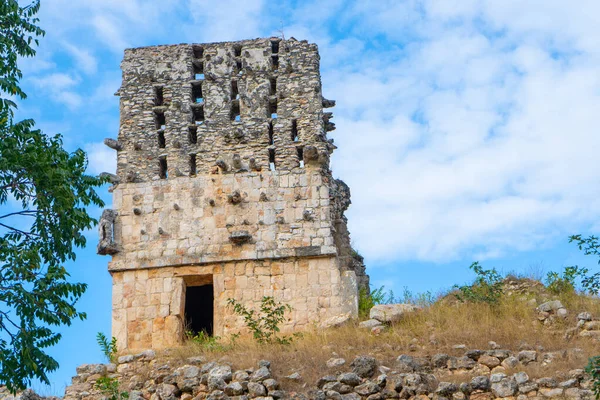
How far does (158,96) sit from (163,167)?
1716mm

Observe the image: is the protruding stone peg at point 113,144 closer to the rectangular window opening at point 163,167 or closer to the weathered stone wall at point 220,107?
the weathered stone wall at point 220,107

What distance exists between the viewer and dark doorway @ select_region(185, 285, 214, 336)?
884 inches

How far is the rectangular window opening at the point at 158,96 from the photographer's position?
2173cm

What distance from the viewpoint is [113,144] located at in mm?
21156

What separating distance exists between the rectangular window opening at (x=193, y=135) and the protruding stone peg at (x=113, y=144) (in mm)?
1470

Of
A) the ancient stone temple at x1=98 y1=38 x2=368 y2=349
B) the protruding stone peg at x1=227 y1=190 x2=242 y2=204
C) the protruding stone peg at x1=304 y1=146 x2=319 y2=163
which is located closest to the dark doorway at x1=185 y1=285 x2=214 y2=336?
the ancient stone temple at x1=98 y1=38 x2=368 y2=349

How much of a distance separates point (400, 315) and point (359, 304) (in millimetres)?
1570

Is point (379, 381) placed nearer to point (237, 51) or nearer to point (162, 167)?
point (162, 167)

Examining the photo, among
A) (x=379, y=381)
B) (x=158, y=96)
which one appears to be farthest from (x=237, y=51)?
(x=379, y=381)

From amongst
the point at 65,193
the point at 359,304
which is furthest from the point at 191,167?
the point at 65,193

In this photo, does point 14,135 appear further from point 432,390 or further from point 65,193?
point 432,390

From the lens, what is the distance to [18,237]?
50.3ft

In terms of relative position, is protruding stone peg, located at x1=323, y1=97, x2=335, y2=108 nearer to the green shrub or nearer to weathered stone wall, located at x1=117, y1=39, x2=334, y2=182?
weathered stone wall, located at x1=117, y1=39, x2=334, y2=182

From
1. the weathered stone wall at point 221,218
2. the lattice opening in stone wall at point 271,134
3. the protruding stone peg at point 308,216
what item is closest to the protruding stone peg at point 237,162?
the weathered stone wall at point 221,218
